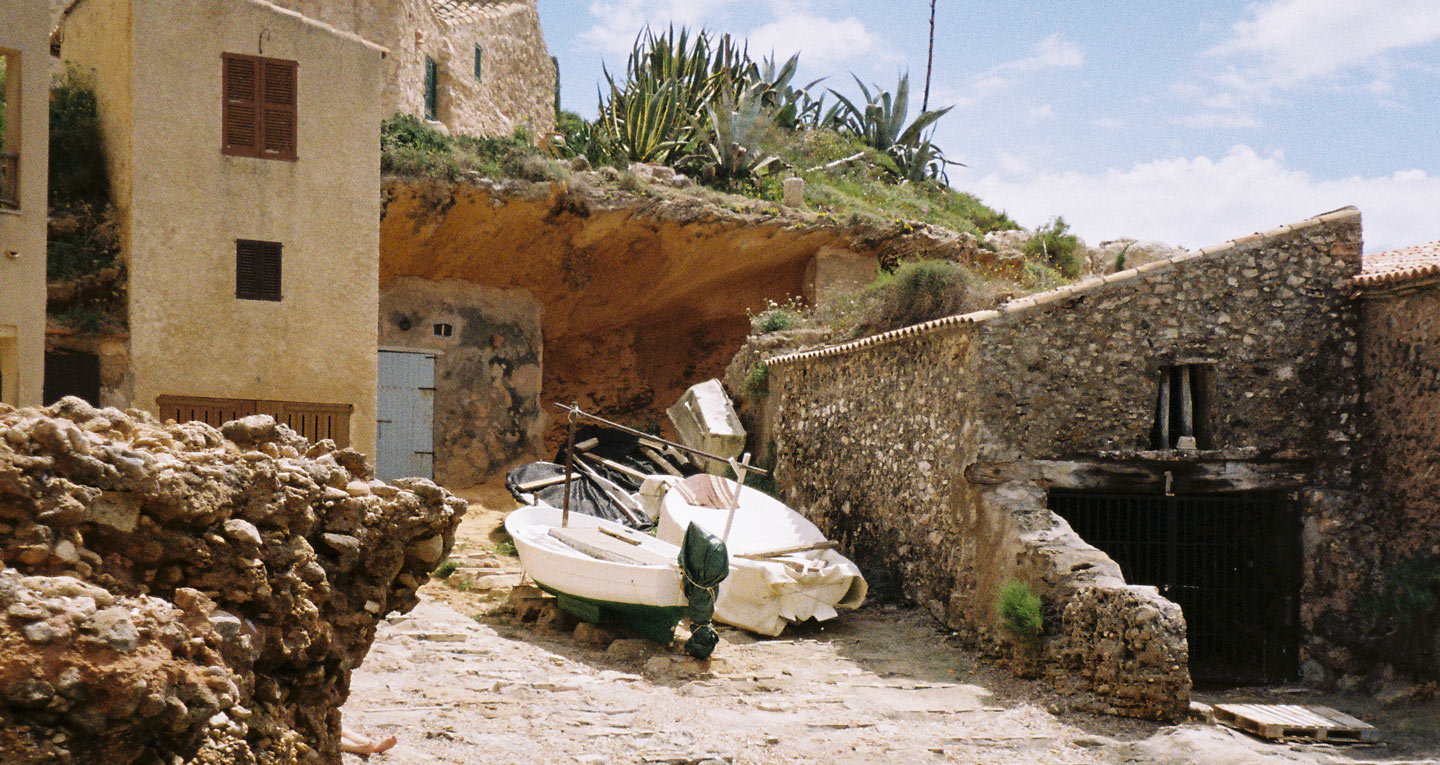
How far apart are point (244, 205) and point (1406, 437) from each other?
13.7 meters

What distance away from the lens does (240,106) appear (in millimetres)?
14328

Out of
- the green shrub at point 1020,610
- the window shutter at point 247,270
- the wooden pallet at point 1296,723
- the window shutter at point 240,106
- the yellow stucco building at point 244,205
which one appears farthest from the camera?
the window shutter at point 240,106

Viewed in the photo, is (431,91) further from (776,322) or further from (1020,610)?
(1020,610)

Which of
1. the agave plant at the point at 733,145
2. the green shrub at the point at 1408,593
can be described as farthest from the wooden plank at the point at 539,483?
the green shrub at the point at 1408,593

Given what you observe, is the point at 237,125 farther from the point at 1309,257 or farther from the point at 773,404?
the point at 1309,257

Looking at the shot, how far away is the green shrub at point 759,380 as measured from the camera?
61.4ft

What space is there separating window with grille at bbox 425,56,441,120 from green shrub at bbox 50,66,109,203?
7.43m

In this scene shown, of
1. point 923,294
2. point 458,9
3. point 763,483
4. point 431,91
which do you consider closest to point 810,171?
point 458,9

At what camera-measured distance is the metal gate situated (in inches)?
755

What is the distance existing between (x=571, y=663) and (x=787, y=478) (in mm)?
6711

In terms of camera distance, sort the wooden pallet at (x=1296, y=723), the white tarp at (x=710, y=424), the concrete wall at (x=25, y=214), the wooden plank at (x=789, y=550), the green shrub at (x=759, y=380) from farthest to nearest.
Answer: the green shrub at (x=759, y=380), the white tarp at (x=710, y=424), the wooden plank at (x=789, y=550), the concrete wall at (x=25, y=214), the wooden pallet at (x=1296, y=723)

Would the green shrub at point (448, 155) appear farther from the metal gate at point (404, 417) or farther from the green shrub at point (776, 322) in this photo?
the green shrub at point (776, 322)

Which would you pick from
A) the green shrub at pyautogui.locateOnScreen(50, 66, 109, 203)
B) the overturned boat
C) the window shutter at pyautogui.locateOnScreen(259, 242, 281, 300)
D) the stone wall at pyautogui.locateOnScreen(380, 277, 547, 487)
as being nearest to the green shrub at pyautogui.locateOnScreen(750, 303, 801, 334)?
the stone wall at pyautogui.locateOnScreen(380, 277, 547, 487)

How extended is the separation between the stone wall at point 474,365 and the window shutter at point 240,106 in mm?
5372
